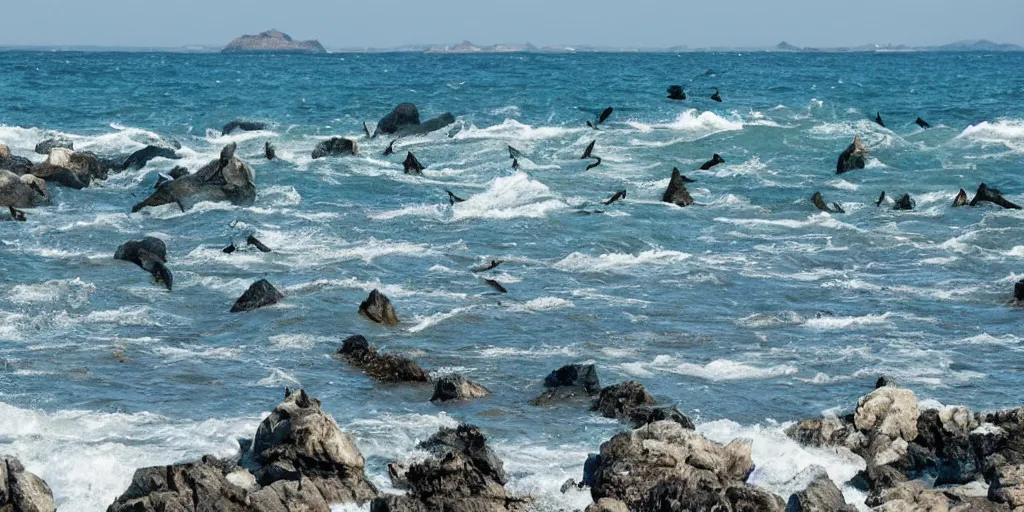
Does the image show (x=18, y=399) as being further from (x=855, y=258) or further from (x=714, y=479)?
(x=855, y=258)

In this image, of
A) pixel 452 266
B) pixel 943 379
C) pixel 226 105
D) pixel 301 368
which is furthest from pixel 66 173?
pixel 226 105

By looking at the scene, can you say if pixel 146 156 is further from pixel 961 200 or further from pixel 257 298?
pixel 961 200

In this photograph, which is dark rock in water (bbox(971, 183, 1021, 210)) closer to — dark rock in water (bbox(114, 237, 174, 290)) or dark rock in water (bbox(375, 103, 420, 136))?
dark rock in water (bbox(114, 237, 174, 290))

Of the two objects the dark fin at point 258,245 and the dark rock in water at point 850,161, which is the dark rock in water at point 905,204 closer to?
the dark rock in water at point 850,161

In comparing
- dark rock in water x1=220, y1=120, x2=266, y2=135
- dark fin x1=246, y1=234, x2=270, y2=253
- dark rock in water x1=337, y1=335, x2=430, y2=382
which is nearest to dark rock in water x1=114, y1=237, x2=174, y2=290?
dark fin x1=246, y1=234, x2=270, y2=253

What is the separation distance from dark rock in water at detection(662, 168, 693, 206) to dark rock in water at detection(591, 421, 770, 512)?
21.1 meters

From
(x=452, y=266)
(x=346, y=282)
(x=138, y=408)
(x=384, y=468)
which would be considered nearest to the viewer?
(x=384, y=468)

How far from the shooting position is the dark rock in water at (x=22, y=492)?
39.5ft

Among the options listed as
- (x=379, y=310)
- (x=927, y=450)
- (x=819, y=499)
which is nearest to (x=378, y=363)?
(x=379, y=310)

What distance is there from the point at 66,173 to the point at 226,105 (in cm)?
3085

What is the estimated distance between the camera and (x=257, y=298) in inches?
866

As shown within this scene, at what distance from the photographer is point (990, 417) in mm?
14516

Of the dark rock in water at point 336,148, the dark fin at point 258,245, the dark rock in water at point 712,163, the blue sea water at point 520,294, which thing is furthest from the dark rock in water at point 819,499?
the dark rock in water at point 336,148

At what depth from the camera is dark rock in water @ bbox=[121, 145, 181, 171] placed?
40062mm
